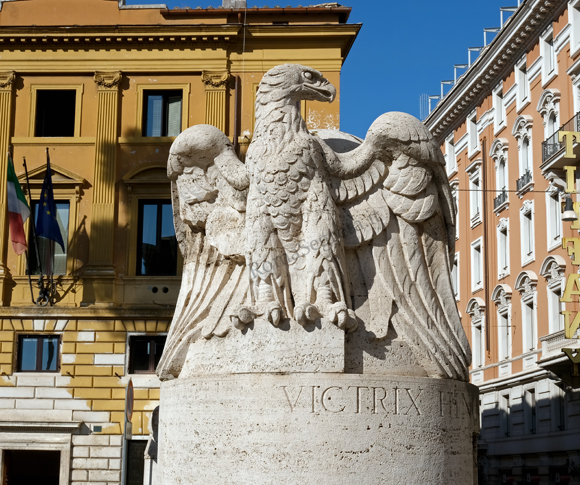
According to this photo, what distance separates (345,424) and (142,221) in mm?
19312

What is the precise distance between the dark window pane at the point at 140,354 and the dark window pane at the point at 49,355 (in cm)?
191

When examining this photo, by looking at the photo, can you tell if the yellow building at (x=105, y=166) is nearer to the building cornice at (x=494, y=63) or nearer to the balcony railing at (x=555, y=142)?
the balcony railing at (x=555, y=142)

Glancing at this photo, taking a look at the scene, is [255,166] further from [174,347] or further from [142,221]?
[142,221]

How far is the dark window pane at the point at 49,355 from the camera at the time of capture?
76.8 ft

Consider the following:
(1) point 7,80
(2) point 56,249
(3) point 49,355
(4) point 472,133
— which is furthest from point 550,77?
(3) point 49,355

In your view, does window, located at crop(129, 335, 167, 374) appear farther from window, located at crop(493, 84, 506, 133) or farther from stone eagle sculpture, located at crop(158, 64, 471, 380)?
stone eagle sculpture, located at crop(158, 64, 471, 380)

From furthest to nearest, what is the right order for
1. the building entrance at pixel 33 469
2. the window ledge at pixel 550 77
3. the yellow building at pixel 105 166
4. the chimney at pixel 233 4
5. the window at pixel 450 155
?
1. the window at pixel 450 155
2. the window ledge at pixel 550 77
3. the chimney at pixel 233 4
4. the building entrance at pixel 33 469
5. the yellow building at pixel 105 166

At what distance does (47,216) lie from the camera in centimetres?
2248

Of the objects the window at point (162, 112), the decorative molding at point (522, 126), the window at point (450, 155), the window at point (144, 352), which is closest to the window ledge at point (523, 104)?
the decorative molding at point (522, 126)

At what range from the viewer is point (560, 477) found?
2611 cm

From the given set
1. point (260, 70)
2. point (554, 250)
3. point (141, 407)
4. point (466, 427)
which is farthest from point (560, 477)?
point (466, 427)

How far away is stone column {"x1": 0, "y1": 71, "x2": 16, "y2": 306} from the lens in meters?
24.1

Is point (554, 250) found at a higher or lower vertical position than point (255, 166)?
higher

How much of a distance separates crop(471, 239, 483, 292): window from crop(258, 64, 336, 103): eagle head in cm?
2829
